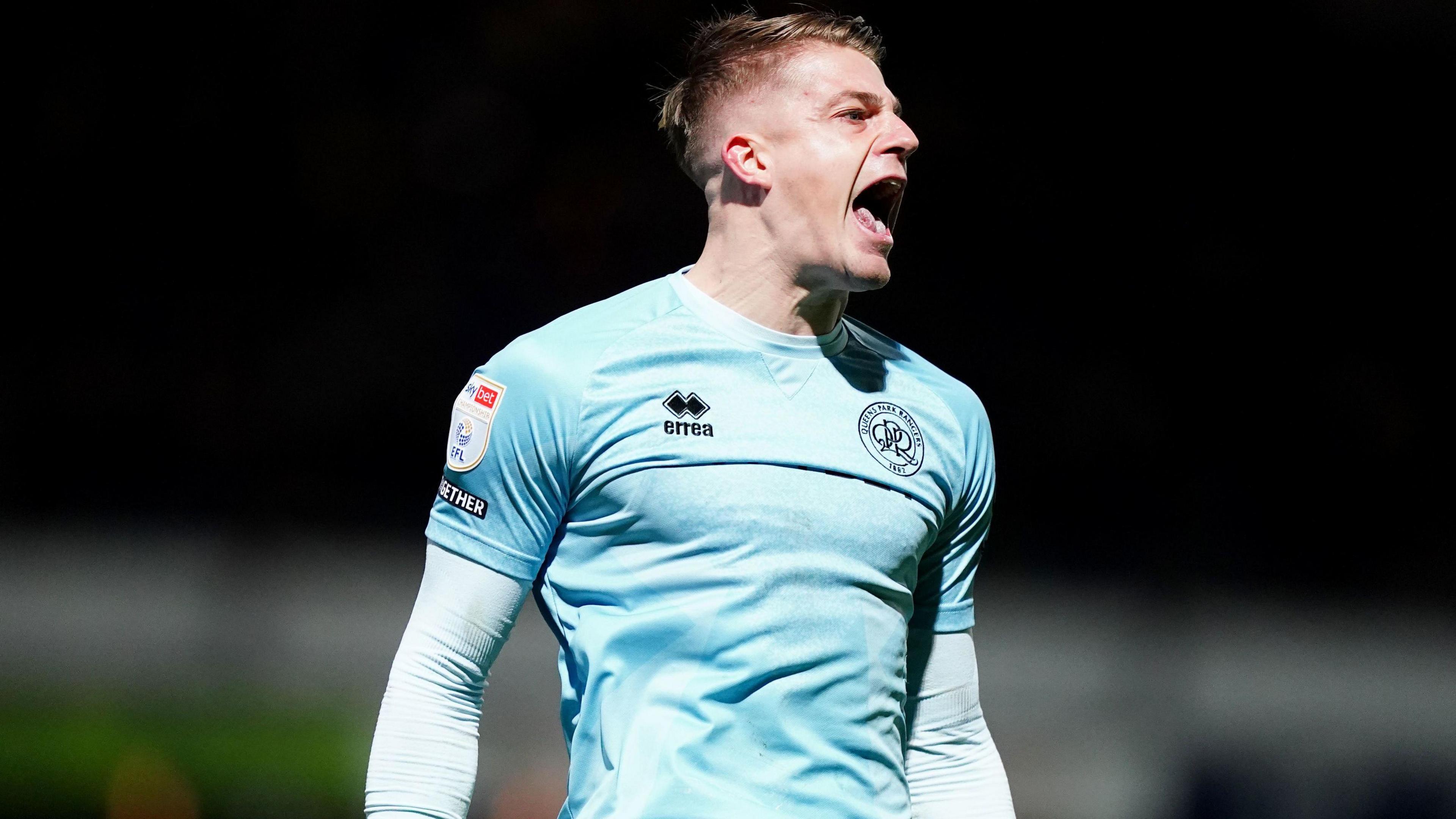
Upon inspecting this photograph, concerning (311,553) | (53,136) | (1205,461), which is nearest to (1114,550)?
(1205,461)

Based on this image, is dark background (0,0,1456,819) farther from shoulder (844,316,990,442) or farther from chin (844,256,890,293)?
chin (844,256,890,293)

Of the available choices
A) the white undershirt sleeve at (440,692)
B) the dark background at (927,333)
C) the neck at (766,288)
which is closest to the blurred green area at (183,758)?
the dark background at (927,333)

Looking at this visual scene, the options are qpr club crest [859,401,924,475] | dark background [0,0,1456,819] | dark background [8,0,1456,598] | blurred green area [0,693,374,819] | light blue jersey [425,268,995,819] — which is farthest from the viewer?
dark background [8,0,1456,598]

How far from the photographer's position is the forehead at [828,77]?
163 cm

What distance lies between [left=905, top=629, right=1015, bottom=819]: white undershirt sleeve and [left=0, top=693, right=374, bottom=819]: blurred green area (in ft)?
10.8

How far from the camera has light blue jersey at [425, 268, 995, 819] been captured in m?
1.36

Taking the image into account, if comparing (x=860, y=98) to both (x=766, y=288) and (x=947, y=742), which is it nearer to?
(x=766, y=288)

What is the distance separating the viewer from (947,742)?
161 centimetres

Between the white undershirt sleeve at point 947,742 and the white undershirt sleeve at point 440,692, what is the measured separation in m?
0.51

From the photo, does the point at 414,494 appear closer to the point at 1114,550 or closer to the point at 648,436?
the point at 1114,550

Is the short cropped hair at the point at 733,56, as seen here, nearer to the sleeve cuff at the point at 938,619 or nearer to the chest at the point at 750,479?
the chest at the point at 750,479

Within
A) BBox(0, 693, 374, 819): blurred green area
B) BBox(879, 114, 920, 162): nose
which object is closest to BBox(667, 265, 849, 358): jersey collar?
BBox(879, 114, 920, 162): nose

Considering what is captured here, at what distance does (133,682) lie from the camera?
4945mm

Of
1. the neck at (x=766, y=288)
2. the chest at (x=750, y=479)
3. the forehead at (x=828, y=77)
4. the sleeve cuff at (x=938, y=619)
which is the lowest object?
the sleeve cuff at (x=938, y=619)
